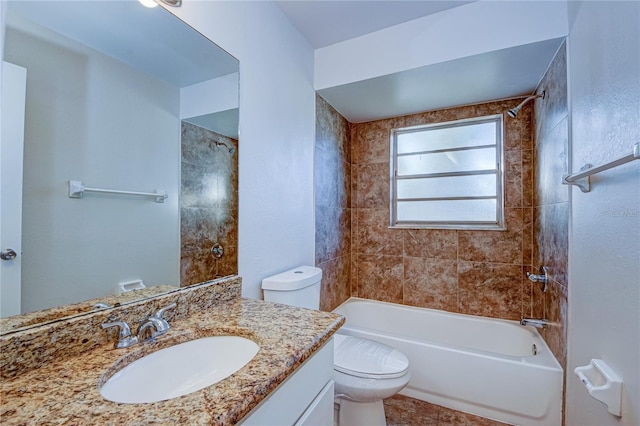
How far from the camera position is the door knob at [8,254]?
0.67 meters

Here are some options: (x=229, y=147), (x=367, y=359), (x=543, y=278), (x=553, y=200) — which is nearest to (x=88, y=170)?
(x=229, y=147)

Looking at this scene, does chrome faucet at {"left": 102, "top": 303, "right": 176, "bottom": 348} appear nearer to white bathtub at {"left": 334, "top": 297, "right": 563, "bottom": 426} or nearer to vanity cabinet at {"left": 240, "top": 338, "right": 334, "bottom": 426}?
vanity cabinet at {"left": 240, "top": 338, "right": 334, "bottom": 426}

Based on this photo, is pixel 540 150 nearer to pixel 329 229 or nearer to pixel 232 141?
pixel 329 229

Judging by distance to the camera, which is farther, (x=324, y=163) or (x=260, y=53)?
(x=324, y=163)

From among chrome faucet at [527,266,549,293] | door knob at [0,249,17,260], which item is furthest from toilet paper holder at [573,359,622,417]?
door knob at [0,249,17,260]

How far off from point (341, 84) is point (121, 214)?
1606 mm

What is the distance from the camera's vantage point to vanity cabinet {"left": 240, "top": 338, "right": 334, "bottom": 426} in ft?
2.16

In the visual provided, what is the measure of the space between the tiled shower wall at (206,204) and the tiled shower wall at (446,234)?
0.86 m

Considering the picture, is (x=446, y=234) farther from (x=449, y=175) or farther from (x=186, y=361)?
(x=186, y=361)

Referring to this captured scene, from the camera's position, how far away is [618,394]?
2.90 feet

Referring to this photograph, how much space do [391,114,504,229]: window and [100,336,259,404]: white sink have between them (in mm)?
1944

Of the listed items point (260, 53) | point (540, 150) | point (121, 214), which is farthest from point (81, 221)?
point (540, 150)

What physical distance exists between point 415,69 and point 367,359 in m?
1.76

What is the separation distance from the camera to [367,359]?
1.52 metres
